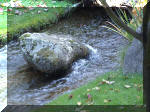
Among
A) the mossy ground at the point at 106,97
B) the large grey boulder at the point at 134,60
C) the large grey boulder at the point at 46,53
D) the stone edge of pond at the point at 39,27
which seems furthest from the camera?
the stone edge of pond at the point at 39,27

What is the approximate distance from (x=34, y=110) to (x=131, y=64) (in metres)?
2.17

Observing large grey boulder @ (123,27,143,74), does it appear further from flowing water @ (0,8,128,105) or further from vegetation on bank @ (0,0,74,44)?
vegetation on bank @ (0,0,74,44)

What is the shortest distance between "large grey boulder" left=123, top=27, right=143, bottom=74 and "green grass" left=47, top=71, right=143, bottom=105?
0.57ft

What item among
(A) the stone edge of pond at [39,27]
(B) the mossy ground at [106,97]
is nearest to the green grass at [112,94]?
(B) the mossy ground at [106,97]

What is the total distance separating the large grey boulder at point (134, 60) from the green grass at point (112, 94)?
0.57 feet

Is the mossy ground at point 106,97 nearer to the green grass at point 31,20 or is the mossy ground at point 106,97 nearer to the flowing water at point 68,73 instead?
the flowing water at point 68,73

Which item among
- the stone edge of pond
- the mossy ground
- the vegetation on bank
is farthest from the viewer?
the vegetation on bank

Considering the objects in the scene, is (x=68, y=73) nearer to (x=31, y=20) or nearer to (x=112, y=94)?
(x=112, y=94)

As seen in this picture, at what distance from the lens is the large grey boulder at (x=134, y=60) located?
500 centimetres

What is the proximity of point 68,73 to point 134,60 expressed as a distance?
5.72ft

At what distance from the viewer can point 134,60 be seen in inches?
200

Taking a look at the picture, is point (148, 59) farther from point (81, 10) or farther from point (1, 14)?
point (81, 10)

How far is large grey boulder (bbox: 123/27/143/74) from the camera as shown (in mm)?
5000

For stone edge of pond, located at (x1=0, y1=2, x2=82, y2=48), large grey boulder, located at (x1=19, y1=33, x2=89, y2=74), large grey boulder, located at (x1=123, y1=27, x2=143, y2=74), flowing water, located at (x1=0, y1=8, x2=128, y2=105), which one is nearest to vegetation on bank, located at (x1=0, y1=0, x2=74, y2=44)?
stone edge of pond, located at (x1=0, y1=2, x2=82, y2=48)
